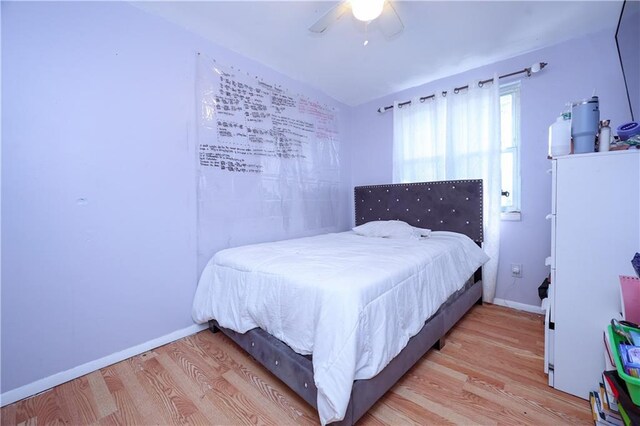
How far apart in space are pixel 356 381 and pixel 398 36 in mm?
2437

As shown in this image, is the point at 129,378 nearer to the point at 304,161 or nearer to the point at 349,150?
the point at 304,161

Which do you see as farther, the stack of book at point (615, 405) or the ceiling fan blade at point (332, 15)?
the ceiling fan blade at point (332, 15)

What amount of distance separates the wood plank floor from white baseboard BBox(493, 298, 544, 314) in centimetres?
65

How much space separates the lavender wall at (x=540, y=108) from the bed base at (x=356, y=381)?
1085 millimetres

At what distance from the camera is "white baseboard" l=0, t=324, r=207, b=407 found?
136cm

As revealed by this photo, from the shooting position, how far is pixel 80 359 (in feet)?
5.12

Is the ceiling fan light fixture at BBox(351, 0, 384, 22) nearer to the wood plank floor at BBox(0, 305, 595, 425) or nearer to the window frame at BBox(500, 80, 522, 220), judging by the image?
the window frame at BBox(500, 80, 522, 220)

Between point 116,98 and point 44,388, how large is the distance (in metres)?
1.78

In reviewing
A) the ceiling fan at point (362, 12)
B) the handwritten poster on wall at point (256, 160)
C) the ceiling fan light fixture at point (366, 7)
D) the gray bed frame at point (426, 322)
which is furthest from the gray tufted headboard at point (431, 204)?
the ceiling fan light fixture at point (366, 7)

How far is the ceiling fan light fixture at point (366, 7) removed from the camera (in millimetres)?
1478

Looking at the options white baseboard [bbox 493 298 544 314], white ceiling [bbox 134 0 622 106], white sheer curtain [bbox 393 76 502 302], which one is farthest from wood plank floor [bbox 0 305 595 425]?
white ceiling [bbox 134 0 622 106]

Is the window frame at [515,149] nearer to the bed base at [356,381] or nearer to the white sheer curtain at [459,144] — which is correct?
the white sheer curtain at [459,144]

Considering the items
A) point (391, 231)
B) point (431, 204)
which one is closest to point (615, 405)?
point (391, 231)

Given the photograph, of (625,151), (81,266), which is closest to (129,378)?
(81,266)
